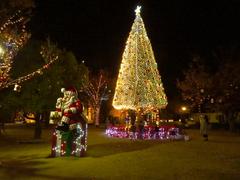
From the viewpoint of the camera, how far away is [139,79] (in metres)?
31.1

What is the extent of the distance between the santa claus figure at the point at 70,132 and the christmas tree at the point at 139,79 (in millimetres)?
12730

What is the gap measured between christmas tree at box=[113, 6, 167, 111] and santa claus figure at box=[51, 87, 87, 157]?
41.8 feet

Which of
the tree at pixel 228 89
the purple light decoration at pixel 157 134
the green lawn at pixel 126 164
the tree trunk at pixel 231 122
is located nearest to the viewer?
the green lawn at pixel 126 164

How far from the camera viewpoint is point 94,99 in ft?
190

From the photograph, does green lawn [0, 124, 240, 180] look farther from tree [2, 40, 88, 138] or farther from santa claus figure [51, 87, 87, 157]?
tree [2, 40, 88, 138]

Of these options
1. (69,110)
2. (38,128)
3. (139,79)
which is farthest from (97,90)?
(69,110)

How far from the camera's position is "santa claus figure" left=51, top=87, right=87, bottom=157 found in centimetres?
1811

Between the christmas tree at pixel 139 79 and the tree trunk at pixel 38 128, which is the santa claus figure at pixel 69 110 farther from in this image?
the christmas tree at pixel 139 79

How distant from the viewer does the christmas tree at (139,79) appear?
102ft

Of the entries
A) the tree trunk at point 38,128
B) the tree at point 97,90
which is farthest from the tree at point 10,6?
the tree at point 97,90

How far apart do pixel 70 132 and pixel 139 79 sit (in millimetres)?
13494

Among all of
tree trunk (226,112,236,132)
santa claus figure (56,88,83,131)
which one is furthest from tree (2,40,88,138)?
tree trunk (226,112,236,132)

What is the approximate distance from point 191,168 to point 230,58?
3475 centimetres

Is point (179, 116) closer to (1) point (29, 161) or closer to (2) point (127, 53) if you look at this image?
(2) point (127, 53)
